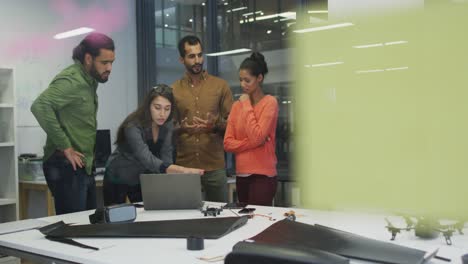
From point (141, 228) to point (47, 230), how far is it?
35cm

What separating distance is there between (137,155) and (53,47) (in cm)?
187

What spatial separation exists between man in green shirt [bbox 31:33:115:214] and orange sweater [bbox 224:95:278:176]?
887 mm

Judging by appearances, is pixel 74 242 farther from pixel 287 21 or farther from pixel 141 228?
pixel 287 21

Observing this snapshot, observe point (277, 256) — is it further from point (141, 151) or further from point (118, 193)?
point (118, 193)

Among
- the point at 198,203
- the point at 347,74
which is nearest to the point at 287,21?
the point at 347,74

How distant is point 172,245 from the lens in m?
1.63

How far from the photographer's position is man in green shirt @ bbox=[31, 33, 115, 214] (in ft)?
9.65

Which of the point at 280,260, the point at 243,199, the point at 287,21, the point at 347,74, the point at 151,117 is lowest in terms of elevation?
the point at 243,199

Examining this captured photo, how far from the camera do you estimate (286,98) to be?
4.38 metres

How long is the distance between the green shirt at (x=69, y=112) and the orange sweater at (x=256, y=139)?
2.92 ft

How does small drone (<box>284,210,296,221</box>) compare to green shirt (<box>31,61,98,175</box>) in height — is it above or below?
below

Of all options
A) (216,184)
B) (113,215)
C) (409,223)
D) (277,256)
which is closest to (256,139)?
(216,184)

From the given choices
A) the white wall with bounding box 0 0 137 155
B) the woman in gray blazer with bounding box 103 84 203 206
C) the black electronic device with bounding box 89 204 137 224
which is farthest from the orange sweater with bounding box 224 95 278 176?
the white wall with bounding box 0 0 137 155

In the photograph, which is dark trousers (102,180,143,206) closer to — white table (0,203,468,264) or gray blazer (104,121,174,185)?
gray blazer (104,121,174,185)
